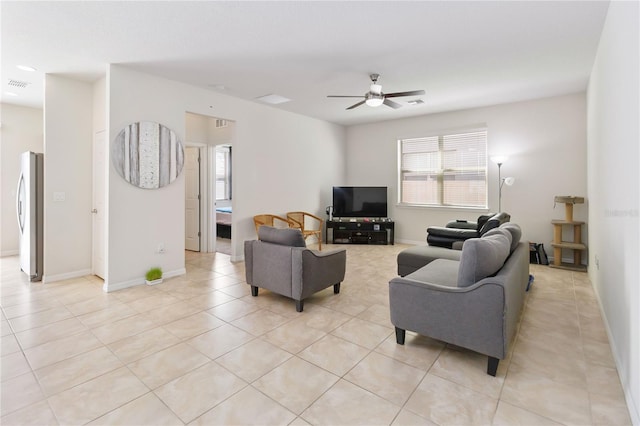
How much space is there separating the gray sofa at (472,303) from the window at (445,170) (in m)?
4.03

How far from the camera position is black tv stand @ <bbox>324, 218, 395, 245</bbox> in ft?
23.4

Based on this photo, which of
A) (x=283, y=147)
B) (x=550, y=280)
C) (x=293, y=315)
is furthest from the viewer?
(x=283, y=147)

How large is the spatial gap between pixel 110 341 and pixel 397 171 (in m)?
6.21

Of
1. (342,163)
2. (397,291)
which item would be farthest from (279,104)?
(397,291)

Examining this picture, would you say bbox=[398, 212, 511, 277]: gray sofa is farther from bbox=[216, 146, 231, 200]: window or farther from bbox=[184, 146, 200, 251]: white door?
bbox=[216, 146, 231, 200]: window

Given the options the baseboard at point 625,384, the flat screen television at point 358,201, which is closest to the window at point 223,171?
the flat screen television at point 358,201

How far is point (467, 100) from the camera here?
5.66 meters

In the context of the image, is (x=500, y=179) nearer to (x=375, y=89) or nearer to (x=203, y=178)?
(x=375, y=89)

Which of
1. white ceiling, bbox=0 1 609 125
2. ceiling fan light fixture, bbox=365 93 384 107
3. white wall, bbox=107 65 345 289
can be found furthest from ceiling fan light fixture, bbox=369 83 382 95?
white wall, bbox=107 65 345 289

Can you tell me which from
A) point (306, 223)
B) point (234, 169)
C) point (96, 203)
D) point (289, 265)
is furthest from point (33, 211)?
point (306, 223)

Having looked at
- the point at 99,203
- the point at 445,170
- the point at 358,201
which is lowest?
the point at 99,203

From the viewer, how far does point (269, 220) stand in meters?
5.99

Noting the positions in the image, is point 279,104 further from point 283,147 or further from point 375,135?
point 375,135

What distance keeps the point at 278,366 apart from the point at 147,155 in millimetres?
3361
